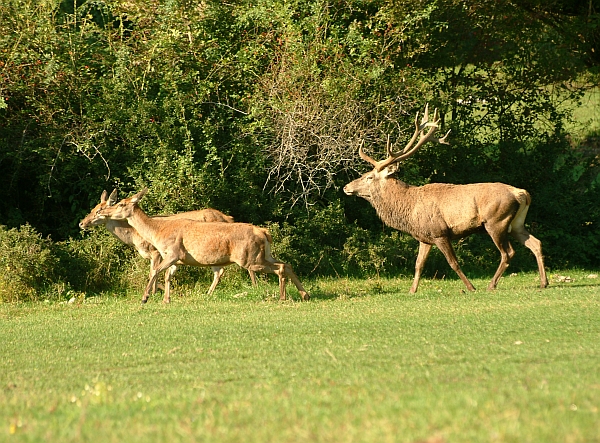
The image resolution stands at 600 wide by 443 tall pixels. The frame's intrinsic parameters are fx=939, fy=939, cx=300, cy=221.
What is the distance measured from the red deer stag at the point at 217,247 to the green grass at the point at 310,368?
561mm

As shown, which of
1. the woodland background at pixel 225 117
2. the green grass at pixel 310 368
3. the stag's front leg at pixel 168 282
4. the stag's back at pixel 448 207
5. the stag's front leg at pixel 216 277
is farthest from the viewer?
the woodland background at pixel 225 117

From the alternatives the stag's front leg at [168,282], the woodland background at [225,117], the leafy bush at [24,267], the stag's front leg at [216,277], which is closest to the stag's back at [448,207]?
the woodland background at [225,117]

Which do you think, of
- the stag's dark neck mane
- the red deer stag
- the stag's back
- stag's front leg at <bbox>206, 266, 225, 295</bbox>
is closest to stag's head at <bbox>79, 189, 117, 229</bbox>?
the red deer stag

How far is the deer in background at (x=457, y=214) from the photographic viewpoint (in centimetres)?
1510

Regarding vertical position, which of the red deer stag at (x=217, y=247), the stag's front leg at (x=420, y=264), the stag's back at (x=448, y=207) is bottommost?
the stag's front leg at (x=420, y=264)

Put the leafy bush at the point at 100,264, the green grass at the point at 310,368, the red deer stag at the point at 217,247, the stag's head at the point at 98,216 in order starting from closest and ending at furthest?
1. the green grass at the point at 310,368
2. the red deer stag at the point at 217,247
3. the stag's head at the point at 98,216
4. the leafy bush at the point at 100,264

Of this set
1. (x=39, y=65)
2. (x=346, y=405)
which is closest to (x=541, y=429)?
(x=346, y=405)

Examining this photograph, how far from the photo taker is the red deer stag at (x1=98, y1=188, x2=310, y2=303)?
46.4 feet

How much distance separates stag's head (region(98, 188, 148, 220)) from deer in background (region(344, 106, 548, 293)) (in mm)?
4066

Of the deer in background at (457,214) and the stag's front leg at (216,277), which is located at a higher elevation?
the deer in background at (457,214)

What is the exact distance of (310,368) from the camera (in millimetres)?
8398

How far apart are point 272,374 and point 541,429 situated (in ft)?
10.8

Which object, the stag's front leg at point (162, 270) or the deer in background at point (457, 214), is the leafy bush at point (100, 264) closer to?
the stag's front leg at point (162, 270)

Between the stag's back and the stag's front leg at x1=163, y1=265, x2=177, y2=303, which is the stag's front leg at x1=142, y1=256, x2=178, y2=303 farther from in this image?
the stag's back
